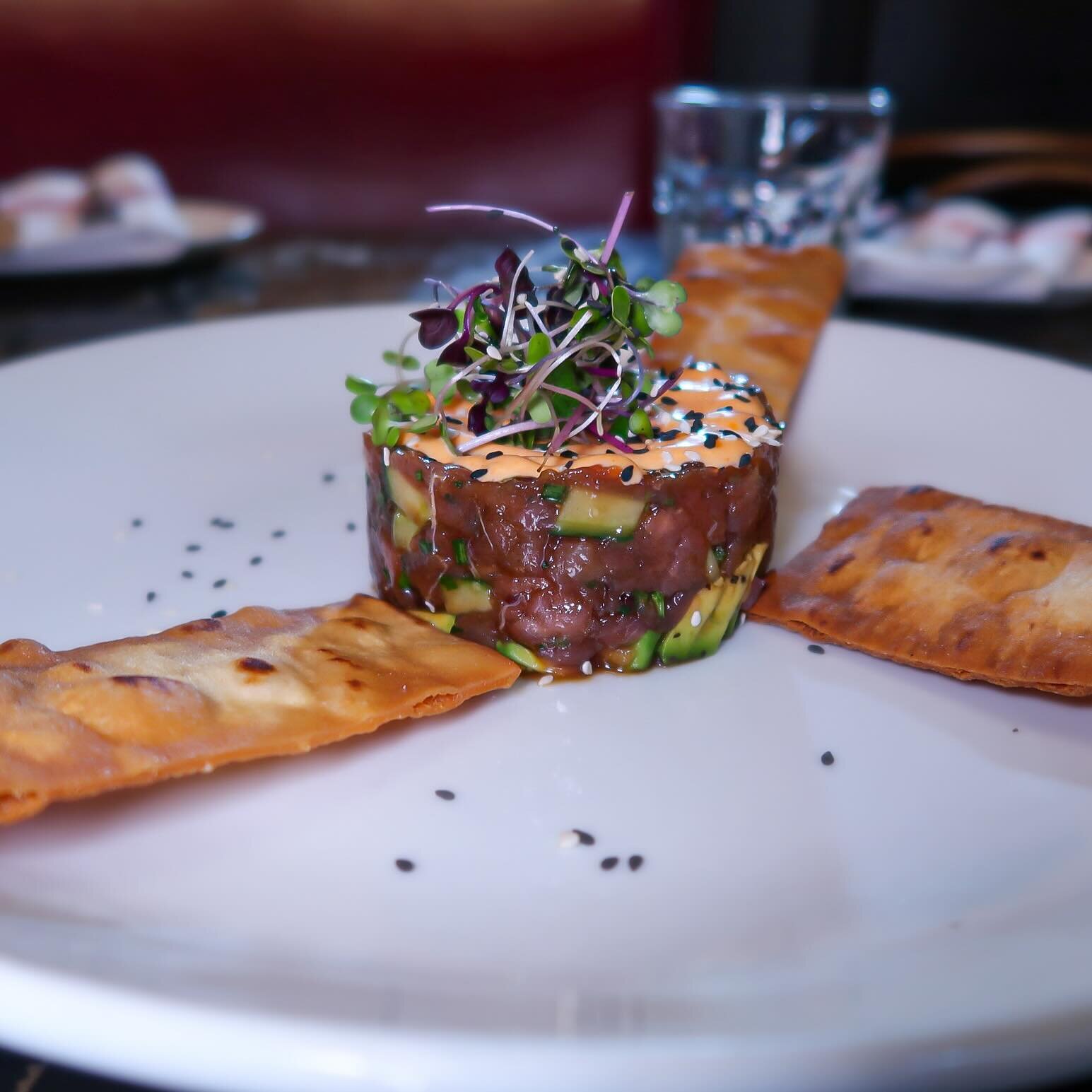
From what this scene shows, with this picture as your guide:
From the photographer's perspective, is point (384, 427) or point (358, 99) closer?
point (384, 427)

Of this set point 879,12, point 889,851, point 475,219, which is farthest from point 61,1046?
point 879,12

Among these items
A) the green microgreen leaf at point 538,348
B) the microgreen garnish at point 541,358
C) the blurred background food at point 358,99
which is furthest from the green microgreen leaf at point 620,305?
the blurred background food at point 358,99

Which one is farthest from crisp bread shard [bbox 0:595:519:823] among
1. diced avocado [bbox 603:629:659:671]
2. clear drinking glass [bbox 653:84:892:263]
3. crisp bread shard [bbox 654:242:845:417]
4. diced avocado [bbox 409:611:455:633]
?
clear drinking glass [bbox 653:84:892:263]

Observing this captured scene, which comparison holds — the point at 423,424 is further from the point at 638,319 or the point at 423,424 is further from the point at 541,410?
the point at 638,319

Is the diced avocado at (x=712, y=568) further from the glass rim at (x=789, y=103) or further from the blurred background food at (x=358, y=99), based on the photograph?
the blurred background food at (x=358, y=99)

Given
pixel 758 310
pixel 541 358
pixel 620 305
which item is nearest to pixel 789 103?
pixel 758 310

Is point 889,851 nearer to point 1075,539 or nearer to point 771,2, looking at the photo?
point 1075,539

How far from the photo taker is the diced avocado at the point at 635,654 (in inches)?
72.9

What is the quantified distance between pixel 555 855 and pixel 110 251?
9.39 feet

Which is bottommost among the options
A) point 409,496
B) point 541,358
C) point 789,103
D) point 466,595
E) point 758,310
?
point 466,595

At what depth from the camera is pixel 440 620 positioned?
189cm

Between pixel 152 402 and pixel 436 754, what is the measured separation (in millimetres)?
1451

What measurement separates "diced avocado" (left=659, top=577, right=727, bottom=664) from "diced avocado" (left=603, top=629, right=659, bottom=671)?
0.09ft

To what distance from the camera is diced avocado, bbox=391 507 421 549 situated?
190 cm
